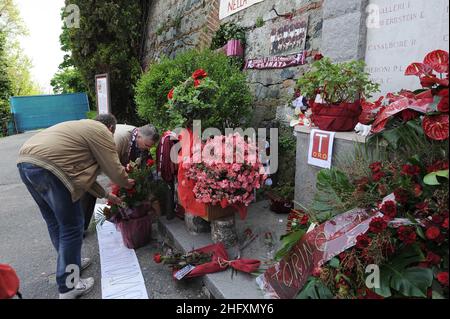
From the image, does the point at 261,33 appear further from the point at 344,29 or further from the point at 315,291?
the point at 315,291

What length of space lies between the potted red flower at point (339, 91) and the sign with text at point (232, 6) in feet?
8.27

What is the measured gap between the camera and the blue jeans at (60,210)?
2.47m

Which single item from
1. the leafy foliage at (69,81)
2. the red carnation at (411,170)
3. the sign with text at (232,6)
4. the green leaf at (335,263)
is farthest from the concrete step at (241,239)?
the leafy foliage at (69,81)

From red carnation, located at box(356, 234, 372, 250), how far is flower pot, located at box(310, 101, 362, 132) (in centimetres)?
117

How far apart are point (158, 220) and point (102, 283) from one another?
109 cm

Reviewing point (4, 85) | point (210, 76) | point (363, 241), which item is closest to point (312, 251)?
point (363, 241)

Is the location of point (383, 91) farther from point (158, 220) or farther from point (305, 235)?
point (158, 220)

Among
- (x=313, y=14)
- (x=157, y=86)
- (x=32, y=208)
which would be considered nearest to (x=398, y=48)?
(x=313, y=14)

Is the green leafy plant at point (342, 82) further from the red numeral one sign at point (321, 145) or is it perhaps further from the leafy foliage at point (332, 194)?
the leafy foliage at point (332, 194)

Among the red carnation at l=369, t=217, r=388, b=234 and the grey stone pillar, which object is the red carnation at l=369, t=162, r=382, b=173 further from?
the grey stone pillar

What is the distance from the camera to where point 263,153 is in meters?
4.08

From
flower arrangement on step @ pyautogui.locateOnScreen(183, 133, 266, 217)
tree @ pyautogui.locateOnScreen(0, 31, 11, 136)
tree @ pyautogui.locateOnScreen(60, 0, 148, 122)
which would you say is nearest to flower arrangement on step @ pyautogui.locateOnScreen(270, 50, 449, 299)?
flower arrangement on step @ pyautogui.locateOnScreen(183, 133, 266, 217)

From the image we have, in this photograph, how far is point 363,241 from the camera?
1.95m
